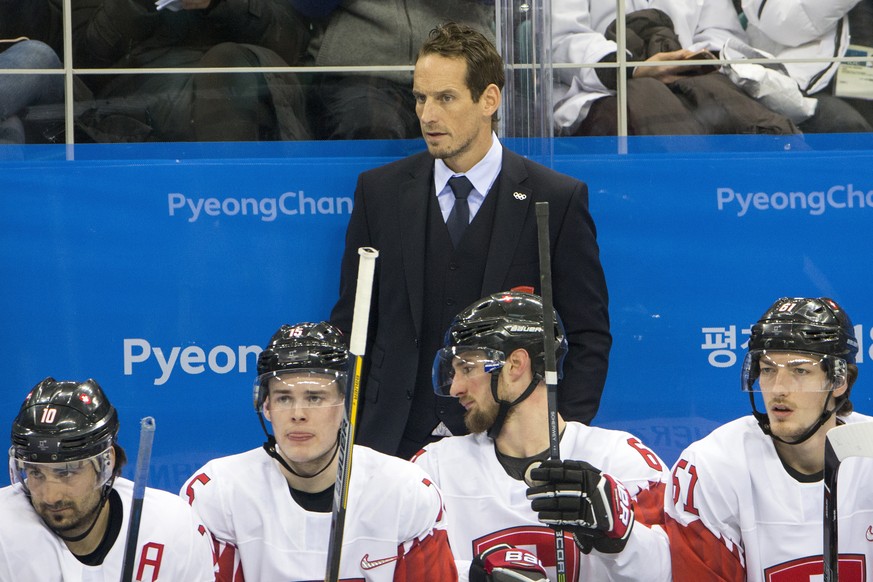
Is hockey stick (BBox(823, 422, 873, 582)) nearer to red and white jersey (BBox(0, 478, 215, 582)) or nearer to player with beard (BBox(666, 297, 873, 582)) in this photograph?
player with beard (BBox(666, 297, 873, 582))

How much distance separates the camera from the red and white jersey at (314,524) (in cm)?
288

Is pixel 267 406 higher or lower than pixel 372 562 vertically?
higher

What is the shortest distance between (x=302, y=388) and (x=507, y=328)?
1.54ft

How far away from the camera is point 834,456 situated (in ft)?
8.02

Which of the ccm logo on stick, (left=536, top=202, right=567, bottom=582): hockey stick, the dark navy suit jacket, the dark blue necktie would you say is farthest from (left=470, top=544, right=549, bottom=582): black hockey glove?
the ccm logo on stick

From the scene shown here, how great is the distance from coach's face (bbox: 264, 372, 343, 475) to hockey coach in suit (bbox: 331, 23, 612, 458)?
1.77 feet

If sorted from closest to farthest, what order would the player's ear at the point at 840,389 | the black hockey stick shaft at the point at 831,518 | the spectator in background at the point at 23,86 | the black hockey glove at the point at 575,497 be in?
1. the black hockey stick shaft at the point at 831,518
2. the black hockey glove at the point at 575,497
3. the player's ear at the point at 840,389
4. the spectator in background at the point at 23,86

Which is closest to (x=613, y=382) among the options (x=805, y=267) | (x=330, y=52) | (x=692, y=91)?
(x=805, y=267)

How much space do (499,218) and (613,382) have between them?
76 cm

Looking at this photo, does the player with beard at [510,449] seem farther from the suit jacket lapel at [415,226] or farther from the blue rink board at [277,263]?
the blue rink board at [277,263]

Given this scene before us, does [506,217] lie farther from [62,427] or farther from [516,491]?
[62,427]

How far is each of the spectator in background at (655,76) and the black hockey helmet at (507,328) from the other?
1205mm

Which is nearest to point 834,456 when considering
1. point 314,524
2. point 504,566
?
point 504,566

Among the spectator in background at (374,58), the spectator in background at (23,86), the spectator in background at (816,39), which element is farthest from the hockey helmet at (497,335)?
the spectator in background at (23,86)
